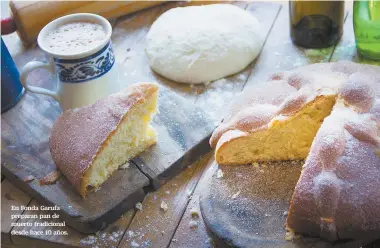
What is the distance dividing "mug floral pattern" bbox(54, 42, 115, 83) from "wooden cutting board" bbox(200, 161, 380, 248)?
430 mm

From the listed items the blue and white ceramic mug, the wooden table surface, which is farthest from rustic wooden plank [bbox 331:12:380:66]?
the blue and white ceramic mug

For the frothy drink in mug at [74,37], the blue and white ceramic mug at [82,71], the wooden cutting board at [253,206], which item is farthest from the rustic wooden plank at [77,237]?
the frothy drink in mug at [74,37]

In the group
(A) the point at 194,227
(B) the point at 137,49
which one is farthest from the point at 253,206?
(B) the point at 137,49

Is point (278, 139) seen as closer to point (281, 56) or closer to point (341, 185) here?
point (341, 185)

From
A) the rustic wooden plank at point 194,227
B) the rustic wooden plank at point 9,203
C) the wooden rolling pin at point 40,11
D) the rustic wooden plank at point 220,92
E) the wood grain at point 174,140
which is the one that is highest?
the wooden rolling pin at point 40,11

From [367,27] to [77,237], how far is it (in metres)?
1.05

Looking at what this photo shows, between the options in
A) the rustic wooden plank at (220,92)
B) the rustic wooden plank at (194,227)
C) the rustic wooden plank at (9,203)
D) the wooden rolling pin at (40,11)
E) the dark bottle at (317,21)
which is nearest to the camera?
the rustic wooden plank at (194,227)

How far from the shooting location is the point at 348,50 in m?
1.69

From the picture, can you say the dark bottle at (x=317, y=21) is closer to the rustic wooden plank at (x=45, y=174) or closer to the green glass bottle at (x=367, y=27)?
the green glass bottle at (x=367, y=27)

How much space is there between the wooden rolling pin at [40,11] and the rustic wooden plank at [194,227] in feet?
2.69

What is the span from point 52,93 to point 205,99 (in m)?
0.45

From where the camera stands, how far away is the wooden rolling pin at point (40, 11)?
1795 millimetres

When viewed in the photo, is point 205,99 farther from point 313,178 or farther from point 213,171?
point 313,178

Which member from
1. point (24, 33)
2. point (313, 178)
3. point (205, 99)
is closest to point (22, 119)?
point (24, 33)
